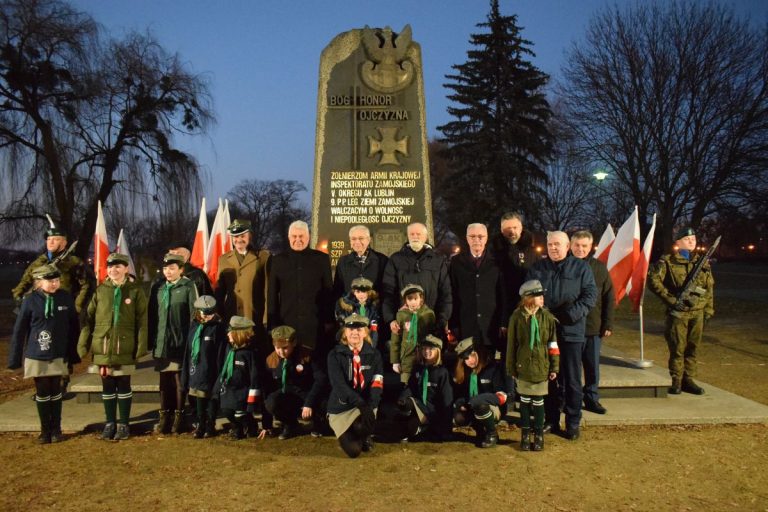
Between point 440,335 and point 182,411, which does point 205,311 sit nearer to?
point 182,411

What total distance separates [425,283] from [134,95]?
1498 centimetres

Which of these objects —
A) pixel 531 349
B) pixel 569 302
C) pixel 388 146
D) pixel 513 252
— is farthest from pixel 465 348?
pixel 388 146

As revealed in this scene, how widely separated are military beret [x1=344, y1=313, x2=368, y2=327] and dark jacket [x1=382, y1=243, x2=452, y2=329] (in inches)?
18.5

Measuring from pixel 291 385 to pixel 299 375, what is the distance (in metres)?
0.12

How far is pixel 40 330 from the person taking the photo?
5457 millimetres

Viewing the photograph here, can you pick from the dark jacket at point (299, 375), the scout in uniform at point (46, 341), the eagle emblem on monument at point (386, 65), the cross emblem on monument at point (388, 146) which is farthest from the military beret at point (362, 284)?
the eagle emblem on monument at point (386, 65)

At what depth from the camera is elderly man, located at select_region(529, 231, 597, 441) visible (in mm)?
5496

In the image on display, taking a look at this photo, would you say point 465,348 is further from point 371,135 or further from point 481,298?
point 371,135

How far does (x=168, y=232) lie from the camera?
17469mm

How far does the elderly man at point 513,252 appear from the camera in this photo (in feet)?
19.2

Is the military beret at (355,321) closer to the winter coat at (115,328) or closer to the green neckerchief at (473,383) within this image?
the green neckerchief at (473,383)

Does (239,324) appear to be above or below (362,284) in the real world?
below

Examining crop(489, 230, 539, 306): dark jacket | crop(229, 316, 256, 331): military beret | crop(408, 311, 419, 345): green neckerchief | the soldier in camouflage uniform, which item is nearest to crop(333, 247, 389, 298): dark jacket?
crop(408, 311, 419, 345): green neckerchief

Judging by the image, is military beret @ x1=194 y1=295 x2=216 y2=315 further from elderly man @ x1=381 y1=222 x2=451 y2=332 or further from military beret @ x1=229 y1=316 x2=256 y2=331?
elderly man @ x1=381 y1=222 x2=451 y2=332
